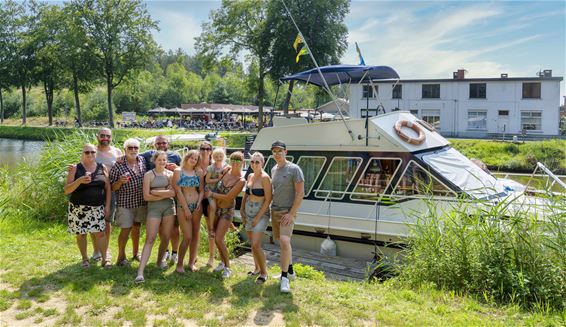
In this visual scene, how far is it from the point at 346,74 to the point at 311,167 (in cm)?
265

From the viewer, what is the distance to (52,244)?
24.0ft

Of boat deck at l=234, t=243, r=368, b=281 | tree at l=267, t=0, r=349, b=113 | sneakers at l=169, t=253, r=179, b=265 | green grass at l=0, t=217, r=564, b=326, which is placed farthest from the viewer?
tree at l=267, t=0, r=349, b=113

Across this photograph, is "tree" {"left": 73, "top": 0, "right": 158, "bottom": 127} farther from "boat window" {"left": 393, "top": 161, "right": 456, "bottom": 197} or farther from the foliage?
"boat window" {"left": 393, "top": 161, "right": 456, "bottom": 197}

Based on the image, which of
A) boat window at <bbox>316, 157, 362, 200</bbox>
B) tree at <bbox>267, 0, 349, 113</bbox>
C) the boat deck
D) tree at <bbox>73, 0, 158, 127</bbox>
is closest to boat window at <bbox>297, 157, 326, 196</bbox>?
boat window at <bbox>316, 157, 362, 200</bbox>

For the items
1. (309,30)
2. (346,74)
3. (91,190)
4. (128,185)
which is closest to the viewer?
(91,190)

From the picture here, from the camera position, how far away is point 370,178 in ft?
27.6

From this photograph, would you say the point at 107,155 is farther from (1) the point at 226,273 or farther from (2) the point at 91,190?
(1) the point at 226,273

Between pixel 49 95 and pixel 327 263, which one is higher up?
pixel 49 95

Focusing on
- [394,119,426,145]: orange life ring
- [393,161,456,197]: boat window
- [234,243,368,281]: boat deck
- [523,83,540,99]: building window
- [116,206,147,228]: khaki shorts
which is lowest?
Result: [234,243,368,281]: boat deck

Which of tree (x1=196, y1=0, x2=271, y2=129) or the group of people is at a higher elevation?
tree (x1=196, y1=0, x2=271, y2=129)

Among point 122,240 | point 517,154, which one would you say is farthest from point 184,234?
point 517,154

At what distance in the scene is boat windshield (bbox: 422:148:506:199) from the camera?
7770 millimetres

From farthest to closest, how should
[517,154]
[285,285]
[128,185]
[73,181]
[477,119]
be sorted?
1. [477,119]
2. [517,154]
3. [128,185]
4. [73,181]
5. [285,285]

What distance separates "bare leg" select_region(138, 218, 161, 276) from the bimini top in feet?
18.2
